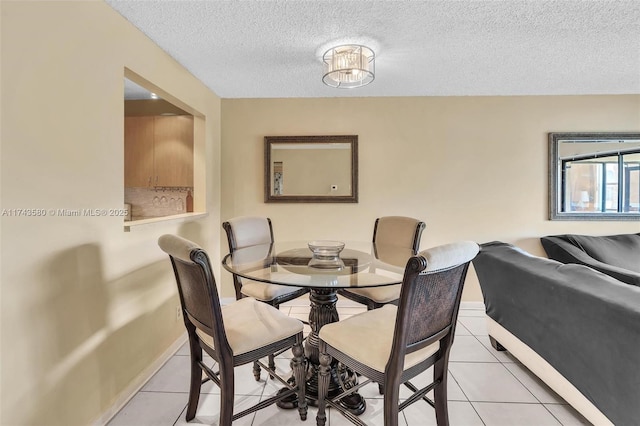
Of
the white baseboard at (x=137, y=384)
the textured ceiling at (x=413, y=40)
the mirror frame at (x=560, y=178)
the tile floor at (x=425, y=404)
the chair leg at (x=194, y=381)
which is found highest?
the textured ceiling at (x=413, y=40)

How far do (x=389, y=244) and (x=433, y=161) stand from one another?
125 centimetres

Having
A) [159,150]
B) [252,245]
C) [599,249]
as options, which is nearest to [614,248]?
[599,249]

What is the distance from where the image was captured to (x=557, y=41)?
6.98 feet

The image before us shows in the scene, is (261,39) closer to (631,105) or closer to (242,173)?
(242,173)

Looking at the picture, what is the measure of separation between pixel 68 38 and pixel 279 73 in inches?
59.6

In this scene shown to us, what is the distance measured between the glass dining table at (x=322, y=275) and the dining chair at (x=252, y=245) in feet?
0.46

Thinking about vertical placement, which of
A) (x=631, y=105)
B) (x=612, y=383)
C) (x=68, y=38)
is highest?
(x=631, y=105)

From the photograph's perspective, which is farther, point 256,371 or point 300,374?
point 256,371

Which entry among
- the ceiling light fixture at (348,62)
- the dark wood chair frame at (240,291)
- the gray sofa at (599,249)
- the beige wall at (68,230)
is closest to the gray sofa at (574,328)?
the gray sofa at (599,249)

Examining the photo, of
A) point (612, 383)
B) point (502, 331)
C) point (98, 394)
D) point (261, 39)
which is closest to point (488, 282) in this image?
point (502, 331)

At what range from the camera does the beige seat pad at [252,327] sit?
144 cm

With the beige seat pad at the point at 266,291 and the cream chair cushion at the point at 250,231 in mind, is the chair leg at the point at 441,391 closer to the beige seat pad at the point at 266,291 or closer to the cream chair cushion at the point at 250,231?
the beige seat pad at the point at 266,291

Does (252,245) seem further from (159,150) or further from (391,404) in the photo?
(159,150)

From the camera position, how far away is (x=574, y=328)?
149cm
